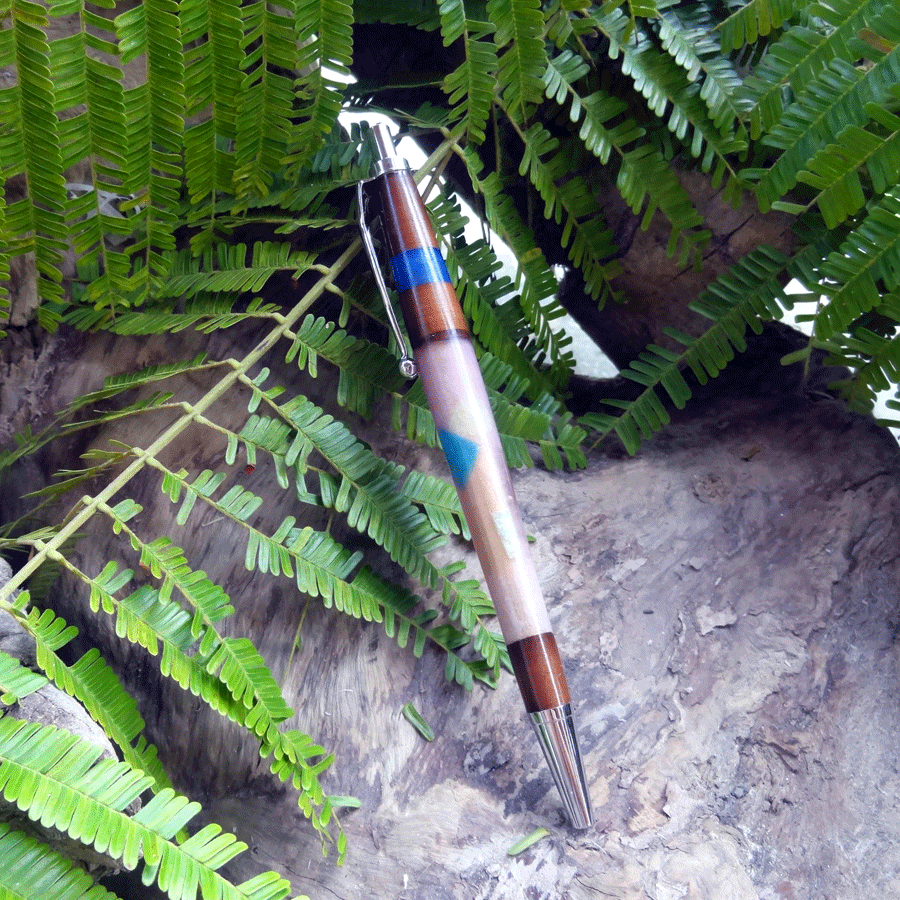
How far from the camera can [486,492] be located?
93 centimetres

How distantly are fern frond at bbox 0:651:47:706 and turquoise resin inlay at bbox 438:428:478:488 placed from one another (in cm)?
47

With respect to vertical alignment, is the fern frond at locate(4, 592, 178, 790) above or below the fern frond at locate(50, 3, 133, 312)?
below

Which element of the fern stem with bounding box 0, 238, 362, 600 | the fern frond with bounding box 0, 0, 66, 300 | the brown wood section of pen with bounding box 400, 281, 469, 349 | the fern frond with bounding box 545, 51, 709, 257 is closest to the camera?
the fern frond with bounding box 0, 0, 66, 300

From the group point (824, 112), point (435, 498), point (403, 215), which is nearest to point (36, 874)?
point (435, 498)

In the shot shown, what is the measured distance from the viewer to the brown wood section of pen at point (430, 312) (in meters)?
0.96

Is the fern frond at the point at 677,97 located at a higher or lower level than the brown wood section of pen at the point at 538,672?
higher

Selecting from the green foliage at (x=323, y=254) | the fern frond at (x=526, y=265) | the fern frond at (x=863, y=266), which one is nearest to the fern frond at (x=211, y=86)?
the green foliage at (x=323, y=254)

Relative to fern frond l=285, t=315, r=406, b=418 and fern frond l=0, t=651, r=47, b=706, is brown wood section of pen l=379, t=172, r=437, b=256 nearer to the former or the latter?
fern frond l=285, t=315, r=406, b=418

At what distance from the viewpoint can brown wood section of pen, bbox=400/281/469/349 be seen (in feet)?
3.16

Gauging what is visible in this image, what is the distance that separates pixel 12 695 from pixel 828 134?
3.46ft

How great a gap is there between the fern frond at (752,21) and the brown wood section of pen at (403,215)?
45cm

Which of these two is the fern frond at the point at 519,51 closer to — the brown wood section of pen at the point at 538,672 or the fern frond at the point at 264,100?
the fern frond at the point at 264,100

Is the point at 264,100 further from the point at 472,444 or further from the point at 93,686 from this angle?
the point at 93,686

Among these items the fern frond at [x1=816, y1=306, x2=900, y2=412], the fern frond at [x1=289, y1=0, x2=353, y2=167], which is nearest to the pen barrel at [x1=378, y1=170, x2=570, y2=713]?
the fern frond at [x1=289, y1=0, x2=353, y2=167]
